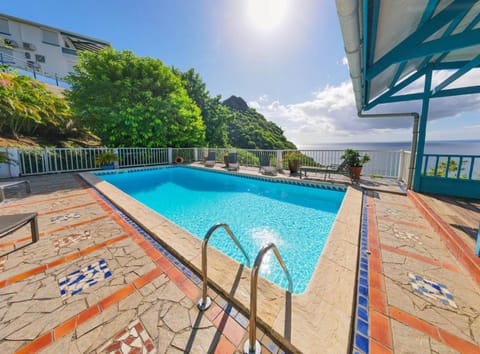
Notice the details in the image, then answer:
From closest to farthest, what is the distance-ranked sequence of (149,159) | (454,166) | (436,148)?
(454,166) → (149,159) → (436,148)

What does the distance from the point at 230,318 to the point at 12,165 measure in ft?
31.5

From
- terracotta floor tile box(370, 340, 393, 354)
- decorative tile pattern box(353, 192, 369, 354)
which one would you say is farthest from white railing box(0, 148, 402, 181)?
terracotta floor tile box(370, 340, 393, 354)

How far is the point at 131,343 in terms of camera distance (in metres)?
1.26

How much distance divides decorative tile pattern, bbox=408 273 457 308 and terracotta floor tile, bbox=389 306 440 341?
393 mm

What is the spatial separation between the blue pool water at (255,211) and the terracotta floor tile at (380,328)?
40.6 inches

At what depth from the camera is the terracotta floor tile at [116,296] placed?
1.57 m

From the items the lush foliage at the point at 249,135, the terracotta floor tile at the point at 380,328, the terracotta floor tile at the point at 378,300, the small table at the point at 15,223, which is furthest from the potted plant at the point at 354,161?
the lush foliage at the point at 249,135

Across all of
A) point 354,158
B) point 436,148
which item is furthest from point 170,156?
point 436,148

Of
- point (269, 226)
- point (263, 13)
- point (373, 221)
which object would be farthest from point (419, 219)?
point (263, 13)

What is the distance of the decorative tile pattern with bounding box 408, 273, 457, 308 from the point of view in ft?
5.24

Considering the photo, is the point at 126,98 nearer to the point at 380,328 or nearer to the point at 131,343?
the point at 131,343

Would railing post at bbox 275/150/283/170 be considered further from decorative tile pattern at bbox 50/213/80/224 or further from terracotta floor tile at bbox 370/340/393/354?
terracotta floor tile at bbox 370/340/393/354

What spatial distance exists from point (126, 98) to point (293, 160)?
10131mm

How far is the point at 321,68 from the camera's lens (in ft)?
24.8
